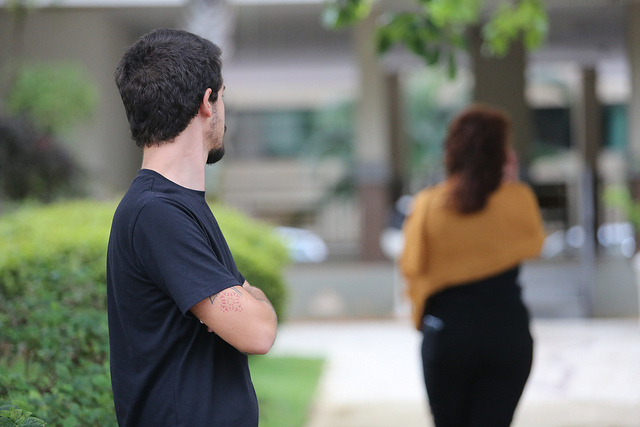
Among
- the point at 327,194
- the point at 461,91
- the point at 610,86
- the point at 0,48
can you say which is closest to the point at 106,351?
the point at 0,48

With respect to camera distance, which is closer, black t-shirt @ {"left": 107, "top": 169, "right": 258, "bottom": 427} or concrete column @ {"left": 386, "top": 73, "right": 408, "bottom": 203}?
black t-shirt @ {"left": 107, "top": 169, "right": 258, "bottom": 427}

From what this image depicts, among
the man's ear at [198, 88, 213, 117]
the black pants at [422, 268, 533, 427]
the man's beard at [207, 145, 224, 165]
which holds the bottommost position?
the black pants at [422, 268, 533, 427]

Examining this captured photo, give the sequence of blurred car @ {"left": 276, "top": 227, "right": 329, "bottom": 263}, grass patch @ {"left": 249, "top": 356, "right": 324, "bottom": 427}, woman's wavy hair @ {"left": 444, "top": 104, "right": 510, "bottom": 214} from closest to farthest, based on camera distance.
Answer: woman's wavy hair @ {"left": 444, "top": 104, "right": 510, "bottom": 214}
grass patch @ {"left": 249, "top": 356, "right": 324, "bottom": 427}
blurred car @ {"left": 276, "top": 227, "right": 329, "bottom": 263}

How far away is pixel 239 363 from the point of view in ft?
5.34

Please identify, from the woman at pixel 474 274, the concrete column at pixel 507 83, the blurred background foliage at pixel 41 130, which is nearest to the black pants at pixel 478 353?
the woman at pixel 474 274

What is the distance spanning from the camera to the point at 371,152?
11398 mm

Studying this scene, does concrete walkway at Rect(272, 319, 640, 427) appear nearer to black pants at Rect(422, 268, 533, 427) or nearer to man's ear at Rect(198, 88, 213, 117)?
black pants at Rect(422, 268, 533, 427)

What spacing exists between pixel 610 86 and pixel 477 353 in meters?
25.9

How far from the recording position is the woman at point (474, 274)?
2785 millimetres

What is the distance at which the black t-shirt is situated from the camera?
1.46 metres

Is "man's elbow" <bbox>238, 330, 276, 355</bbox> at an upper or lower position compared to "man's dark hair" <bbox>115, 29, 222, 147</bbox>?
lower

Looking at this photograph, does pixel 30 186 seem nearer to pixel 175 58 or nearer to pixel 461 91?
pixel 175 58

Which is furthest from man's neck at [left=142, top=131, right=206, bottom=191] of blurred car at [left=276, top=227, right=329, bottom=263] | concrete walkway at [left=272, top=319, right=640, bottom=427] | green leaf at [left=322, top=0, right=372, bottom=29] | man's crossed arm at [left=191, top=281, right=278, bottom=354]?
blurred car at [left=276, top=227, right=329, bottom=263]

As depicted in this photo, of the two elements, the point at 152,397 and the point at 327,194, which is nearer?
the point at 152,397
